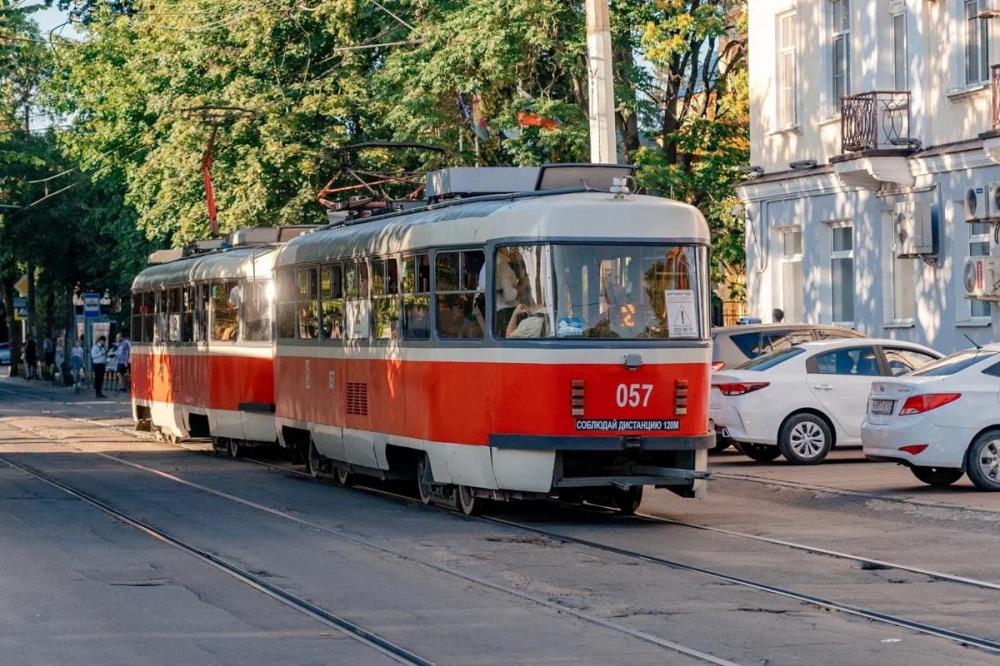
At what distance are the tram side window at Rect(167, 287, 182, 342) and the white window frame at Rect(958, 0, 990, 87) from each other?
1180cm

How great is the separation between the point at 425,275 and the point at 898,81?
1425cm

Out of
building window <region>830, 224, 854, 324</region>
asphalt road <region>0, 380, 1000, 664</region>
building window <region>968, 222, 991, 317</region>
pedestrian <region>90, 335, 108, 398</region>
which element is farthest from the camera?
pedestrian <region>90, 335, 108, 398</region>

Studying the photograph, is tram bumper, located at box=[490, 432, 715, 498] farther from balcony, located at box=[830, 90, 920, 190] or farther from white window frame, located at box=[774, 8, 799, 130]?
white window frame, located at box=[774, 8, 799, 130]

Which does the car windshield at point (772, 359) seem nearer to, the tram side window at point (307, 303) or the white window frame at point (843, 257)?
the tram side window at point (307, 303)

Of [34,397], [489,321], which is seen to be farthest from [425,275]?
[34,397]

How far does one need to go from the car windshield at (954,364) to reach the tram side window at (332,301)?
5895 millimetres

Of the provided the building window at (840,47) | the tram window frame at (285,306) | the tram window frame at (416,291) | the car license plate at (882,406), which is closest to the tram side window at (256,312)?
the tram window frame at (285,306)

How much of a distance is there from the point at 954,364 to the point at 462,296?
212 inches

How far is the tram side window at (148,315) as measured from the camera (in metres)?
30.8

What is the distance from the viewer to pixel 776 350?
24062 mm

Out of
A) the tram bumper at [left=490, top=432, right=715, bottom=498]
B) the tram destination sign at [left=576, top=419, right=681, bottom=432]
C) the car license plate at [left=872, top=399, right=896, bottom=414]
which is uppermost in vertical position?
the tram destination sign at [left=576, top=419, right=681, bottom=432]

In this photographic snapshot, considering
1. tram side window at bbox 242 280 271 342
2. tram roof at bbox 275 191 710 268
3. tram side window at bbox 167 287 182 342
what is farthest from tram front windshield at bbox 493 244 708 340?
tram side window at bbox 167 287 182 342

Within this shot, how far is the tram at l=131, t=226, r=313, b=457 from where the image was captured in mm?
24984

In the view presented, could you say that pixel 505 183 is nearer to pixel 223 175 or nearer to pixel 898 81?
pixel 898 81
